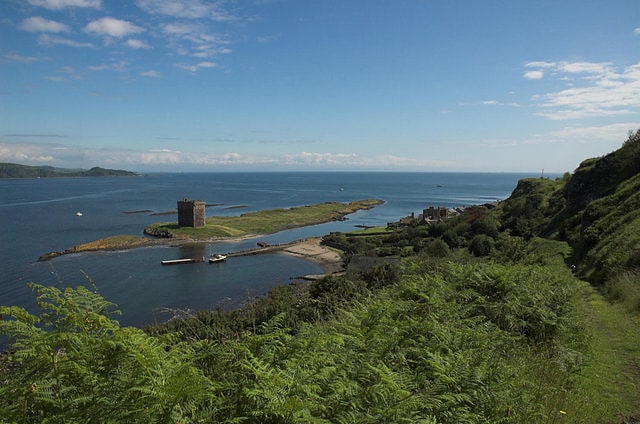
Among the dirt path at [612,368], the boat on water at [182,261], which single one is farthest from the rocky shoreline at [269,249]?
the dirt path at [612,368]

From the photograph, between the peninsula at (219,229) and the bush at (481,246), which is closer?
the bush at (481,246)

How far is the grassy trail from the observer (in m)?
5.76

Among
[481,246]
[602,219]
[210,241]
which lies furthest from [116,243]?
[602,219]

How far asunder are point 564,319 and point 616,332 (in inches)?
118

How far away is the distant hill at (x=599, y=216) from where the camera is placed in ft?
53.3

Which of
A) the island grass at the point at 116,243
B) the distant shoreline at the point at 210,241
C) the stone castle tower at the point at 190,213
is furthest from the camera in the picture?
the stone castle tower at the point at 190,213

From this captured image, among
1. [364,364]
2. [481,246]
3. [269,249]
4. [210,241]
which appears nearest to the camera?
[364,364]

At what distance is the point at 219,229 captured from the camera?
72.8 m

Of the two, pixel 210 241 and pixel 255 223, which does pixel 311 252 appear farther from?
pixel 255 223

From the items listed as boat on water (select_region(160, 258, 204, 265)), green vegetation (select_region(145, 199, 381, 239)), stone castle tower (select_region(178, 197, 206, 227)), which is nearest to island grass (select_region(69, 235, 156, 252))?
green vegetation (select_region(145, 199, 381, 239))

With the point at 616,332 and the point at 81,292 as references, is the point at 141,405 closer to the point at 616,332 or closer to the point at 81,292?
the point at 81,292

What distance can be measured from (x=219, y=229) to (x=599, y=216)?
60.7m

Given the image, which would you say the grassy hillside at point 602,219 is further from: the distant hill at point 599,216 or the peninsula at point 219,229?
the peninsula at point 219,229

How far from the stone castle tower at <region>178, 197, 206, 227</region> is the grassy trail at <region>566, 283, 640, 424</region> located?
222 ft
